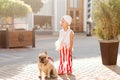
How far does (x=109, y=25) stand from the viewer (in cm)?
931

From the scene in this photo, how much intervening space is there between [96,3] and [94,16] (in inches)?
14.7

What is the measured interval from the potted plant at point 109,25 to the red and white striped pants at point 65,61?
183 cm

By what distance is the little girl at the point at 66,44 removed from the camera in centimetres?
763

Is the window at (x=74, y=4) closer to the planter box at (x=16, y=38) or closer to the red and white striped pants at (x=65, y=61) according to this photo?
the planter box at (x=16, y=38)

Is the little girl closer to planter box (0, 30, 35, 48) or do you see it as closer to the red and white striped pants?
the red and white striped pants

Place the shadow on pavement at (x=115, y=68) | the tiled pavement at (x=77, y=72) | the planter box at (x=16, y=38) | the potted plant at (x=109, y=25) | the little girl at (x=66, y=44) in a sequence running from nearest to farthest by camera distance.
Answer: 1. the tiled pavement at (x=77, y=72)
2. the little girl at (x=66, y=44)
3. the shadow on pavement at (x=115, y=68)
4. the potted plant at (x=109, y=25)
5. the planter box at (x=16, y=38)

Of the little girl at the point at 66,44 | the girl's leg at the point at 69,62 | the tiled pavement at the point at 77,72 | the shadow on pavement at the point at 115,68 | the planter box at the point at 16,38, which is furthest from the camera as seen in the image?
the planter box at the point at 16,38

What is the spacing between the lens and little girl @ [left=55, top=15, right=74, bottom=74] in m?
7.63

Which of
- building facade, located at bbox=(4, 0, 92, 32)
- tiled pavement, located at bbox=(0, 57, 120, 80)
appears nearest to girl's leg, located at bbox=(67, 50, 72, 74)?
tiled pavement, located at bbox=(0, 57, 120, 80)

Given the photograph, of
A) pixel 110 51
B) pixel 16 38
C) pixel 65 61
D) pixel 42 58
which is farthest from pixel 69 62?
pixel 16 38

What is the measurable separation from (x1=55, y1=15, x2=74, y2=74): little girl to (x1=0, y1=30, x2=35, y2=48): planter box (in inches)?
299

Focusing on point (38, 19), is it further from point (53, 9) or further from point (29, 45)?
point (29, 45)

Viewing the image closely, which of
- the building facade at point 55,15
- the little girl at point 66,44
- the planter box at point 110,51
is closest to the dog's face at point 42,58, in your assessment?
the little girl at point 66,44

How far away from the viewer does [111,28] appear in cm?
934
